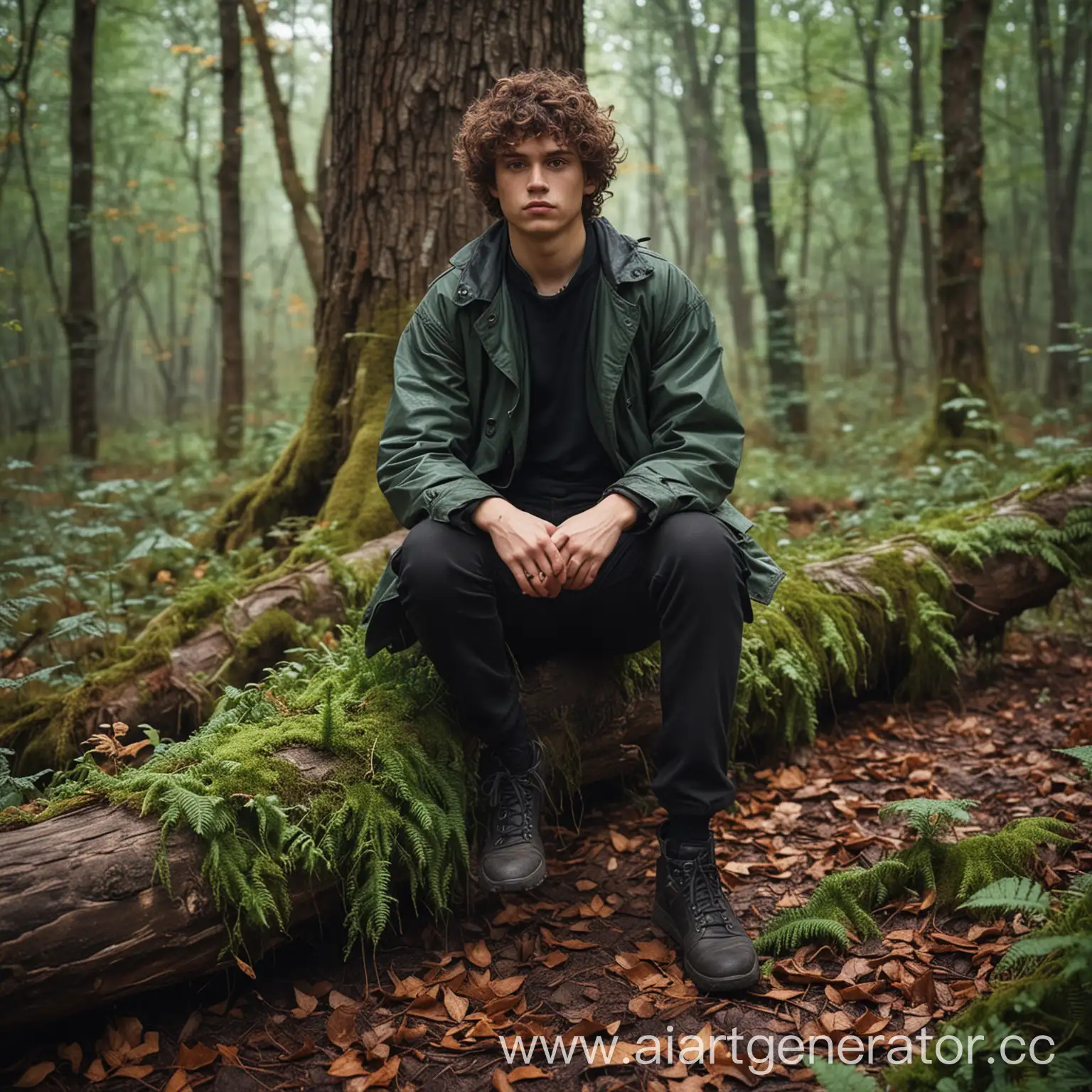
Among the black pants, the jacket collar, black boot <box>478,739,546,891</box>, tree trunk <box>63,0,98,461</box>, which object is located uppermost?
tree trunk <box>63,0,98,461</box>

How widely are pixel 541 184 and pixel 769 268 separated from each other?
11930 mm

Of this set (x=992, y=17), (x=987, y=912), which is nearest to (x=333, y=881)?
(x=987, y=912)

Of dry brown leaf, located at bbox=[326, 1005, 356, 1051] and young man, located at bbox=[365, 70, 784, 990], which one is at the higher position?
young man, located at bbox=[365, 70, 784, 990]

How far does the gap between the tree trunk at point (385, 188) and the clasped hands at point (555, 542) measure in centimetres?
228

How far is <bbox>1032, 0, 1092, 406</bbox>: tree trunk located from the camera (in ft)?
49.7

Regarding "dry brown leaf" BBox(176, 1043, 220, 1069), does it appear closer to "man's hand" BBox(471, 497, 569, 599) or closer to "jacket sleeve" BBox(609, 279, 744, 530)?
"man's hand" BBox(471, 497, 569, 599)

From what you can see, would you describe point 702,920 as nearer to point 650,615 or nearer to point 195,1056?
point 650,615

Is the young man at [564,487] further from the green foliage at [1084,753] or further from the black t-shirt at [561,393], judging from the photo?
the green foliage at [1084,753]

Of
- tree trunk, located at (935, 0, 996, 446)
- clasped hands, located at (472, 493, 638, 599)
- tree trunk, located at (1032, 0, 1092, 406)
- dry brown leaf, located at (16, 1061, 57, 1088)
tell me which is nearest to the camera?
Result: dry brown leaf, located at (16, 1061, 57, 1088)

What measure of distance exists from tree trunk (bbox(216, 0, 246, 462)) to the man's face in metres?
8.49

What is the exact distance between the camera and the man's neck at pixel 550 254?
3.26 m

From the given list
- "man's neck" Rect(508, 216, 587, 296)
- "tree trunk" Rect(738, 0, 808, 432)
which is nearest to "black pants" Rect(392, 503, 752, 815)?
"man's neck" Rect(508, 216, 587, 296)

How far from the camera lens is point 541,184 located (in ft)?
10.4

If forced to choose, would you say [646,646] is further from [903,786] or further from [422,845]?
[903,786]
